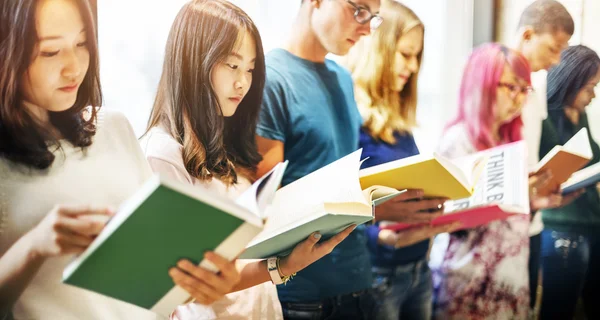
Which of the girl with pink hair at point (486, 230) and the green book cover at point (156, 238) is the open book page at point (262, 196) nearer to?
the green book cover at point (156, 238)

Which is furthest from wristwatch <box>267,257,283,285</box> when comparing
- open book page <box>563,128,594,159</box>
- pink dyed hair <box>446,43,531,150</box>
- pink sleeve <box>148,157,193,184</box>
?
open book page <box>563,128,594,159</box>

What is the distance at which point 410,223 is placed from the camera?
177cm

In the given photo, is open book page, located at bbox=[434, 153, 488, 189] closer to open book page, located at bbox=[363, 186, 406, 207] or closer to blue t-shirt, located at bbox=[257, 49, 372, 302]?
open book page, located at bbox=[363, 186, 406, 207]

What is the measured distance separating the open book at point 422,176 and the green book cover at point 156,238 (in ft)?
1.62

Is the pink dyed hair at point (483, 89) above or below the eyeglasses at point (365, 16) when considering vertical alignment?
below

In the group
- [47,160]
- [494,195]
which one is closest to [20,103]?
[47,160]

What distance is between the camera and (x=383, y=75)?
5.60 feet

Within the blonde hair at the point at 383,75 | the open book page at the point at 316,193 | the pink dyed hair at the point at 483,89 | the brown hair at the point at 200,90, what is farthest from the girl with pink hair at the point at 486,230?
the brown hair at the point at 200,90

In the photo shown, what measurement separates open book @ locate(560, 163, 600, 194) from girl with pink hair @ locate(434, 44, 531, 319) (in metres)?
0.21

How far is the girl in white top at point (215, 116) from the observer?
1.32 metres

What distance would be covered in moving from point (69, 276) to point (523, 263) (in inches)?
59.8

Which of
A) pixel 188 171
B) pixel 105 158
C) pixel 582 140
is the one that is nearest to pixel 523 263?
pixel 582 140

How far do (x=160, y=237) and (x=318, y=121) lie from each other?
67 centimetres

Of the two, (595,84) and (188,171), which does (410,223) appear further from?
(595,84)
